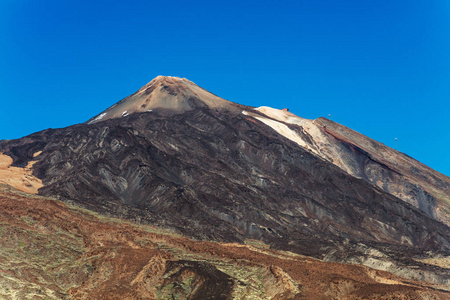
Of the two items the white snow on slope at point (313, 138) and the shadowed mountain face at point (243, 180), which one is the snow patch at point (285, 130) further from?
the shadowed mountain face at point (243, 180)

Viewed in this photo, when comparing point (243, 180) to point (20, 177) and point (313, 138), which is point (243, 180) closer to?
point (20, 177)

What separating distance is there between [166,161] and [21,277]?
7469 cm

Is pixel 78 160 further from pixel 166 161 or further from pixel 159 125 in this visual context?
pixel 159 125

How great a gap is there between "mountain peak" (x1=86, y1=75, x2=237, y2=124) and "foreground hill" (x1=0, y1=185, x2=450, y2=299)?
341 feet

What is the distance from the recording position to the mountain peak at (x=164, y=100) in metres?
173

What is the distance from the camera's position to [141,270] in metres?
52.8

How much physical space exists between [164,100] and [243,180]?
63.3 m

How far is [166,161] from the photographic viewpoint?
404 feet

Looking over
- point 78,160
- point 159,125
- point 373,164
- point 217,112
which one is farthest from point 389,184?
point 78,160

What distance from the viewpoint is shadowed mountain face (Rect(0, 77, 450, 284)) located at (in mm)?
95312

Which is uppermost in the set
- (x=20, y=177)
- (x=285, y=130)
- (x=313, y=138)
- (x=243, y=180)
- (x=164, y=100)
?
(x=164, y=100)

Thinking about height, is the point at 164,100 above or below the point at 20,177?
above

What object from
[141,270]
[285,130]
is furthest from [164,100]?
[141,270]

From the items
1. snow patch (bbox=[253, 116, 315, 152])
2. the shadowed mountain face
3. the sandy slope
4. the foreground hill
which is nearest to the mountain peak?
the shadowed mountain face
